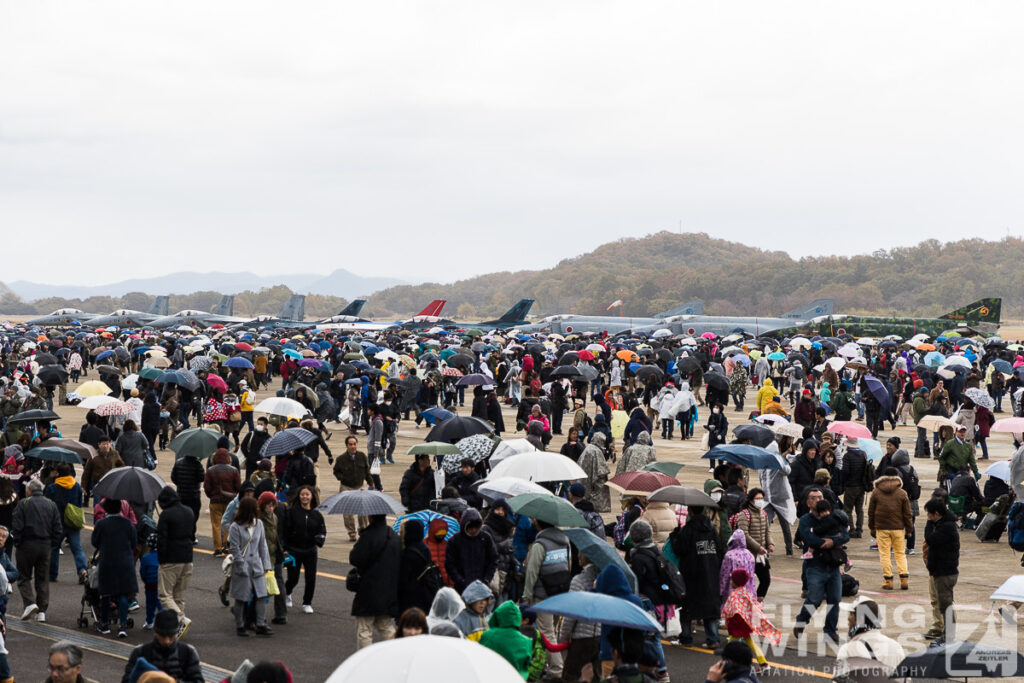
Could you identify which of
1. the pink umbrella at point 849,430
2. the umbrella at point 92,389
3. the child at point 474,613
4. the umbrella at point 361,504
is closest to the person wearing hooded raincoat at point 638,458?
the pink umbrella at point 849,430

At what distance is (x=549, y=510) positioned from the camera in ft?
34.1

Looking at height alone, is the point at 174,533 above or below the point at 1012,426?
below

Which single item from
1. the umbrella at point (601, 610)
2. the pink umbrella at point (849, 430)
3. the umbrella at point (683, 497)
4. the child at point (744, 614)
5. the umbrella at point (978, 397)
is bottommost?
the child at point (744, 614)

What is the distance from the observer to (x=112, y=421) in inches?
880

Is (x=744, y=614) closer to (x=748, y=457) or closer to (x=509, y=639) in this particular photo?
(x=509, y=639)

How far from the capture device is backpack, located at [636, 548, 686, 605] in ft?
32.3

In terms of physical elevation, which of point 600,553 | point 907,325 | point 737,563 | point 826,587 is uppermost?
point 907,325

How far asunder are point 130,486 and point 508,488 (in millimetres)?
3872

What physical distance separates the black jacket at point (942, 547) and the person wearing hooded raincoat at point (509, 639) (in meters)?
5.06

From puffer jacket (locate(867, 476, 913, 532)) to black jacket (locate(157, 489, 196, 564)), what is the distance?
24.2 ft

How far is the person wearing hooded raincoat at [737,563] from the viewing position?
10.1m

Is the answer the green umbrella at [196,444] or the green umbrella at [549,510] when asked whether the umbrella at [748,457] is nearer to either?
the green umbrella at [549,510]

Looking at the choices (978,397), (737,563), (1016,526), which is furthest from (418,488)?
(978,397)

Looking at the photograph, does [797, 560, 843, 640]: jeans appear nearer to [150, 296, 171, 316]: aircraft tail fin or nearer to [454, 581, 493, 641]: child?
[454, 581, 493, 641]: child
